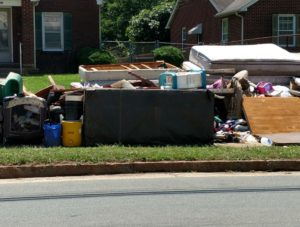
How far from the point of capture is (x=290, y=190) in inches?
362

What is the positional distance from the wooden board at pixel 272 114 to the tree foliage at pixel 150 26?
33.1 metres

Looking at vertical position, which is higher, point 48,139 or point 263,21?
point 263,21

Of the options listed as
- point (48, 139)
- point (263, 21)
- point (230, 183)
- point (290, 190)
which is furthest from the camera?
point (263, 21)

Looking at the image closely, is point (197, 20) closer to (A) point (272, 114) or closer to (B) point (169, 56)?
(B) point (169, 56)

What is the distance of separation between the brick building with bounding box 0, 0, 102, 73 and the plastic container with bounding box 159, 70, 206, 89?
1439cm

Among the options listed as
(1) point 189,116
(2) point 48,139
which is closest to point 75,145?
(2) point 48,139

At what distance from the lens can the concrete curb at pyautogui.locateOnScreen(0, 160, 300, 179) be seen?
10.5 m

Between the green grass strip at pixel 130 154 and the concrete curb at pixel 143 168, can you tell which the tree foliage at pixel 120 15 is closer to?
the green grass strip at pixel 130 154

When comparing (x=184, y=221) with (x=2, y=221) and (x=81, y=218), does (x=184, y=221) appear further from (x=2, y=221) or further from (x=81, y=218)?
(x=2, y=221)

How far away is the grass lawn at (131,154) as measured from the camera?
11.0m

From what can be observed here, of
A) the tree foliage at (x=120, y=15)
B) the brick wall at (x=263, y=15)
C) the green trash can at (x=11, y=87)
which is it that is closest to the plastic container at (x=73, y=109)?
the green trash can at (x=11, y=87)

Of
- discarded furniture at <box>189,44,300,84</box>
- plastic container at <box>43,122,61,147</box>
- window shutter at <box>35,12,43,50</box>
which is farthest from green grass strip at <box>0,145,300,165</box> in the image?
window shutter at <box>35,12,43,50</box>

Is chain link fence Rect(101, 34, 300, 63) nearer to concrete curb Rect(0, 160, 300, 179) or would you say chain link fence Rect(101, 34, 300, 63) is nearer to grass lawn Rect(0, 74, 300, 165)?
grass lawn Rect(0, 74, 300, 165)

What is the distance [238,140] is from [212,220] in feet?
23.0
